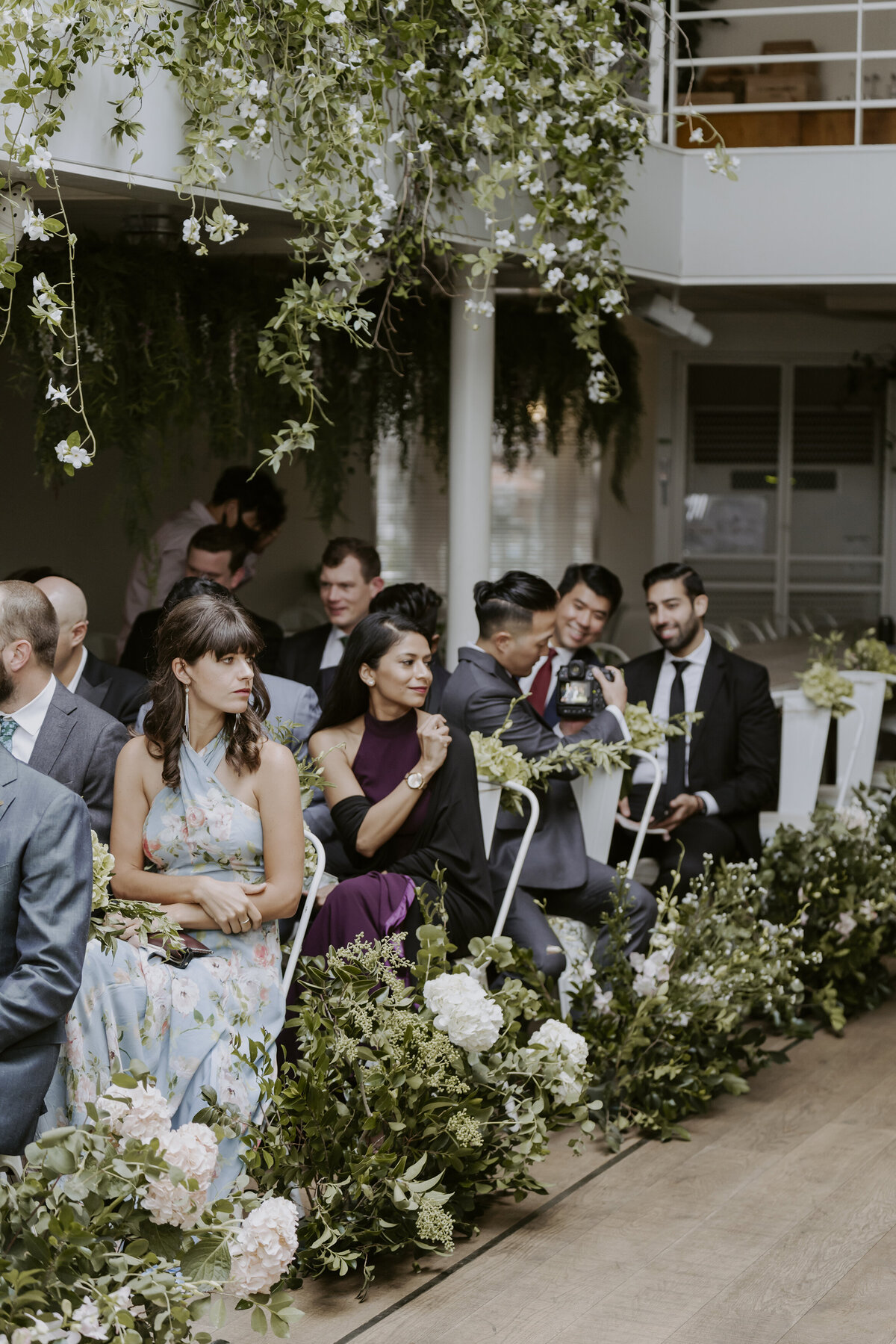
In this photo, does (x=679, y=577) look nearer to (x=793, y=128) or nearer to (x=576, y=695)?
(x=576, y=695)

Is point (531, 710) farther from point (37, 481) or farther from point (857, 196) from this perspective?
point (37, 481)

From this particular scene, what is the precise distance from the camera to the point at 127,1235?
233 centimetres

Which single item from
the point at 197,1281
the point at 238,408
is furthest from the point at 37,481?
the point at 197,1281

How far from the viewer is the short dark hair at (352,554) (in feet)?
17.5

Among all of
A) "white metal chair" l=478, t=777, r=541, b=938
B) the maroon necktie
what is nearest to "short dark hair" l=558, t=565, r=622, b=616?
the maroon necktie

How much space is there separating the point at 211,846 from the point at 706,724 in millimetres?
2596

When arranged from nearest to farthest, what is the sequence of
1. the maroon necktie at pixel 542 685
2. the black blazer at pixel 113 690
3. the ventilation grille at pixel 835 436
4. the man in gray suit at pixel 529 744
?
the black blazer at pixel 113 690 < the man in gray suit at pixel 529 744 < the maroon necktie at pixel 542 685 < the ventilation grille at pixel 835 436

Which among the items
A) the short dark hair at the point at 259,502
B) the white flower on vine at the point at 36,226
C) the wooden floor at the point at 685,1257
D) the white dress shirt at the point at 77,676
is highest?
the white flower on vine at the point at 36,226

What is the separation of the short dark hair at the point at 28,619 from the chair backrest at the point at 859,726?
356 cm

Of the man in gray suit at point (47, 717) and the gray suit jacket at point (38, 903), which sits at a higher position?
the man in gray suit at point (47, 717)

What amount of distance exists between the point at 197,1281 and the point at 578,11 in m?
3.66

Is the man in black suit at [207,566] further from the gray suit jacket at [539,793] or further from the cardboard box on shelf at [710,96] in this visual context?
the cardboard box on shelf at [710,96]

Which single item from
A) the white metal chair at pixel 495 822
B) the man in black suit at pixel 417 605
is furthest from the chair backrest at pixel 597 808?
the man in black suit at pixel 417 605

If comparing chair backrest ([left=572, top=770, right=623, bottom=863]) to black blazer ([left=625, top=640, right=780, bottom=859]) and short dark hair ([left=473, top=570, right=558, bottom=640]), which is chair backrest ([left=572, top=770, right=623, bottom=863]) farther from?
black blazer ([left=625, top=640, right=780, bottom=859])
